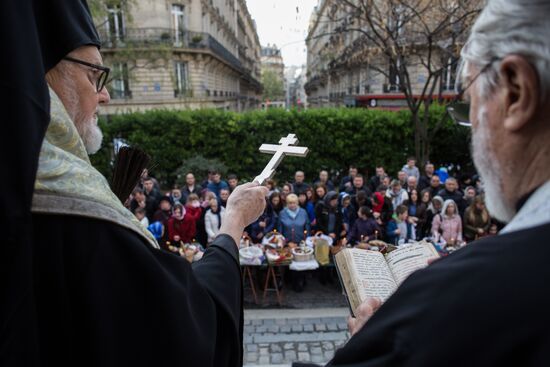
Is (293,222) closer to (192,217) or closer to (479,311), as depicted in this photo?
(192,217)

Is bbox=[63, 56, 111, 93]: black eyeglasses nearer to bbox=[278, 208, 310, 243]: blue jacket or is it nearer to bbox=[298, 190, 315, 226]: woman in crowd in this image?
bbox=[278, 208, 310, 243]: blue jacket

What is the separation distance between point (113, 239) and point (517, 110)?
1.12 meters

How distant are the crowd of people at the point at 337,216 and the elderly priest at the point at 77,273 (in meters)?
6.21

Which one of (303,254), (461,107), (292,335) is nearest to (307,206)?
(303,254)

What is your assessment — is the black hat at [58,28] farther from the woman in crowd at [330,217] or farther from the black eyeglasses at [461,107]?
the woman in crowd at [330,217]

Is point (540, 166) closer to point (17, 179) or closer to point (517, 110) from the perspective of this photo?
point (517, 110)

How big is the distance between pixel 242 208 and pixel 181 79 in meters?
30.8

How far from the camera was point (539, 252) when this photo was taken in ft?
2.69

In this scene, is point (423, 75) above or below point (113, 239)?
above

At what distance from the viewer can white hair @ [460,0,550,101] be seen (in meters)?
0.91

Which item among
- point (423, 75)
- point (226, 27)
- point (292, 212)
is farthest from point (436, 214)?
point (226, 27)

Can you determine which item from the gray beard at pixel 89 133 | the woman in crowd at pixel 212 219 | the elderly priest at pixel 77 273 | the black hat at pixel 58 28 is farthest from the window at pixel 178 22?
the elderly priest at pixel 77 273

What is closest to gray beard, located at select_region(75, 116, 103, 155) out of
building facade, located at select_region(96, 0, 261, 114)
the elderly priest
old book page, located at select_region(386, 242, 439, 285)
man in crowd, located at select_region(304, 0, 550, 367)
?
the elderly priest

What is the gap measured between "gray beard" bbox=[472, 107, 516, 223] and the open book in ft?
2.45
